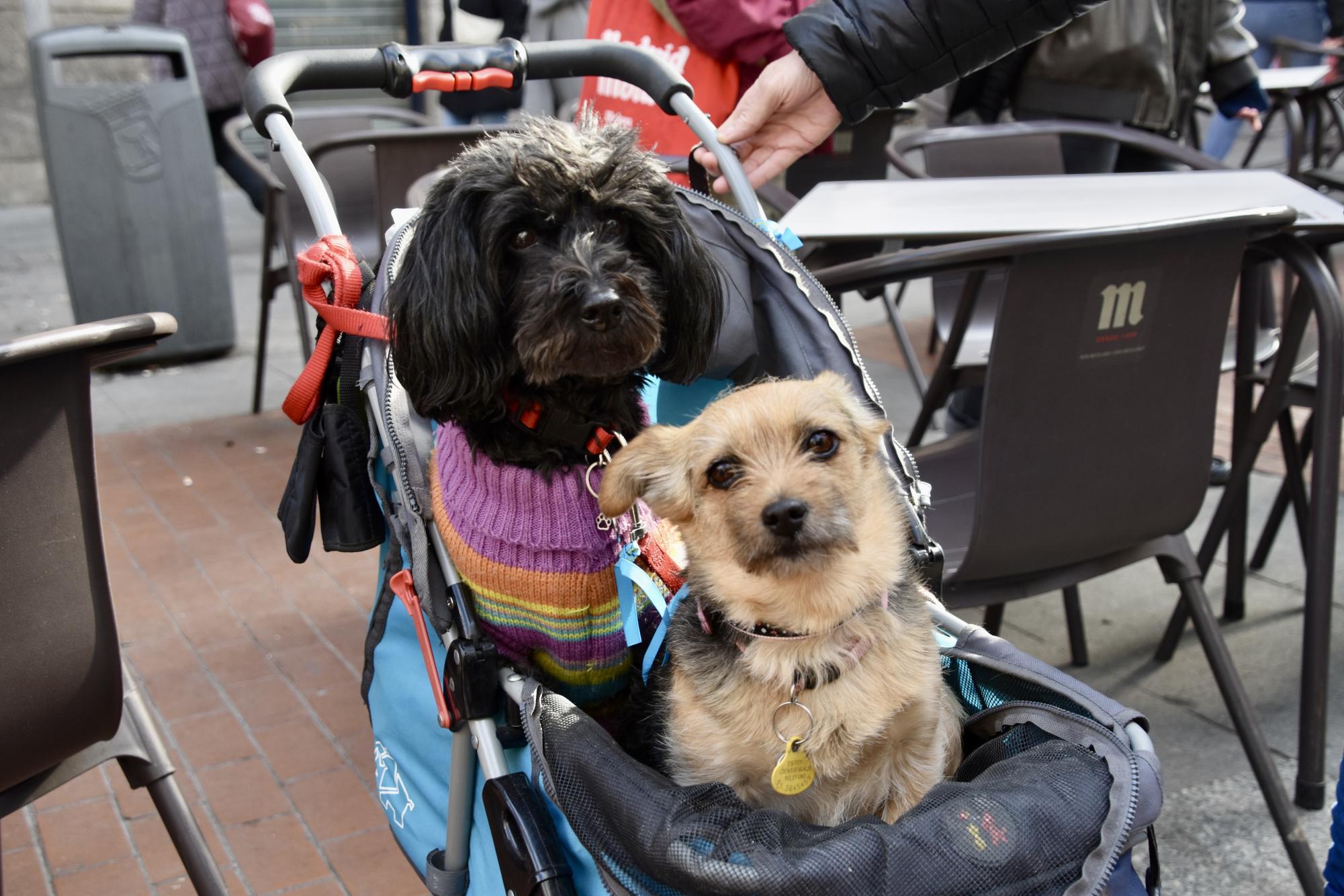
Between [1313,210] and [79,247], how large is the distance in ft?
19.0

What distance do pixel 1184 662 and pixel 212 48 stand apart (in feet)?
20.7

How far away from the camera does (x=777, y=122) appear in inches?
119

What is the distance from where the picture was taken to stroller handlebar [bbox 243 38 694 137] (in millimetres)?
2334

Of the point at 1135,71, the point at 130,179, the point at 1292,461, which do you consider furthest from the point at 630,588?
the point at 130,179

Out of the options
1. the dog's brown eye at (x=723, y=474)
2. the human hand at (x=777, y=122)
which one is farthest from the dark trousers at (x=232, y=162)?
the dog's brown eye at (x=723, y=474)

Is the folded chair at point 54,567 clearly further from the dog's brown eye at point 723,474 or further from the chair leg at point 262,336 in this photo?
the chair leg at point 262,336


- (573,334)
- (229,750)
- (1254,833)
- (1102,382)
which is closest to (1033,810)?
(573,334)

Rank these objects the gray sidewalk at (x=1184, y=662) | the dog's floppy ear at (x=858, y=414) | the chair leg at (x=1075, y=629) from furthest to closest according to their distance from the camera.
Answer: the chair leg at (x=1075, y=629) → the gray sidewalk at (x=1184, y=662) → the dog's floppy ear at (x=858, y=414)

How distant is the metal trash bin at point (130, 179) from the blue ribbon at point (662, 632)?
16.4 feet

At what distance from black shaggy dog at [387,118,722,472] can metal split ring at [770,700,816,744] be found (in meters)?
0.58

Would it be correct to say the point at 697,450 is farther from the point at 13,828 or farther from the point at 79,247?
the point at 79,247

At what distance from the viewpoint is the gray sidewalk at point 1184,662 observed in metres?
2.89

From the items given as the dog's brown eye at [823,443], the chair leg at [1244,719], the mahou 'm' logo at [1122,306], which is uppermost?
the mahou 'm' logo at [1122,306]

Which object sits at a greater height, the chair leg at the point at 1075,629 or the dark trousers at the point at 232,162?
the dark trousers at the point at 232,162
